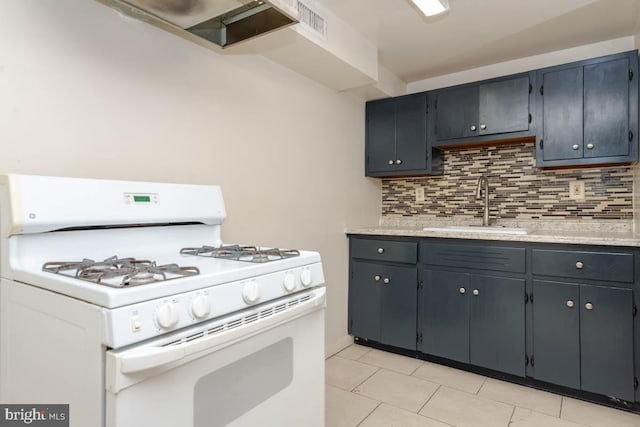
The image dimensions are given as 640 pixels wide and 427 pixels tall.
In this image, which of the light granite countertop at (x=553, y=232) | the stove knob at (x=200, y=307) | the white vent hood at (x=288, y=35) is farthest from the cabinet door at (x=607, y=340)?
the stove knob at (x=200, y=307)

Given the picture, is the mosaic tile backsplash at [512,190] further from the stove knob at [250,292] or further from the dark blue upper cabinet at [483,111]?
the stove knob at [250,292]

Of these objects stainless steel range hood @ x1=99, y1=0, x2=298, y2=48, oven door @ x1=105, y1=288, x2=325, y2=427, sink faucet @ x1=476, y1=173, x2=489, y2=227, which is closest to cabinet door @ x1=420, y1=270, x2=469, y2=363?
sink faucet @ x1=476, y1=173, x2=489, y2=227

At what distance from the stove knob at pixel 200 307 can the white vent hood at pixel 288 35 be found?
1.06 m

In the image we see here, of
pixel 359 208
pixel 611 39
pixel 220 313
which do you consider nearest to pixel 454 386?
pixel 359 208

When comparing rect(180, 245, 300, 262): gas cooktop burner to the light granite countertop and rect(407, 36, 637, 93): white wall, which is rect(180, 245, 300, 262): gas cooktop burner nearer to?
the light granite countertop

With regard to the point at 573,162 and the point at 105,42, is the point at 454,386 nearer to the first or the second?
the point at 573,162

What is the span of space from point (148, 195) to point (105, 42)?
63cm

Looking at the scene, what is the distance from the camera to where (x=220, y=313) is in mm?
978

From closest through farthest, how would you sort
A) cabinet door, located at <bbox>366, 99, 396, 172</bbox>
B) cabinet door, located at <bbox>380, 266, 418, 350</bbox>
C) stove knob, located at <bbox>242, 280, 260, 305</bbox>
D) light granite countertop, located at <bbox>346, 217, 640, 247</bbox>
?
1. stove knob, located at <bbox>242, 280, 260, 305</bbox>
2. light granite countertop, located at <bbox>346, 217, 640, 247</bbox>
3. cabinet door, located at <bbox>380, 266, 418, 350</bbox>
4. cabinet door, located at <bbox>366, 99, 396, 172</bbox>

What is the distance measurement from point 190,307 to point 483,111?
2.43 m

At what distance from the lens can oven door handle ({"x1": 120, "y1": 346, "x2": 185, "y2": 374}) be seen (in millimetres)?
764

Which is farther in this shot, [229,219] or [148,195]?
[229,219]

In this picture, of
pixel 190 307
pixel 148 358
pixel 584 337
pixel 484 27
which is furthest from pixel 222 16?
pixel 584 337

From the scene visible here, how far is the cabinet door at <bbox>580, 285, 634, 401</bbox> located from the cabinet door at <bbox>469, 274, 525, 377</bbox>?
0.99ft
